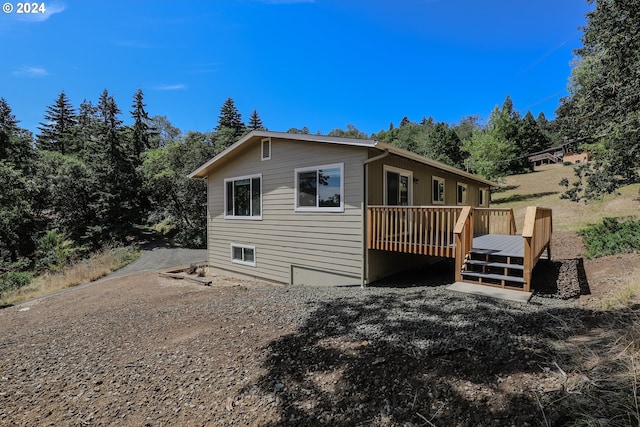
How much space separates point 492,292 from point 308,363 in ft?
12.3

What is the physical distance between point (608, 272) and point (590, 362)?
6.08m

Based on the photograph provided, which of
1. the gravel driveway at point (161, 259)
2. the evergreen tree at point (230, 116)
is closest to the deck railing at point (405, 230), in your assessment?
the gravel driveway at point (161, 259)

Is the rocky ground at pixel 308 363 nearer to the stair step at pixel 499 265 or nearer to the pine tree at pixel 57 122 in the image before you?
Answer: the stair step at pixel 499 265

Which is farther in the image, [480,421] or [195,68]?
[195,68]

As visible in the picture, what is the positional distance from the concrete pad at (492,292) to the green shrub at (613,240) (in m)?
5.67

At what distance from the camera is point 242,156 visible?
1019 centimetres

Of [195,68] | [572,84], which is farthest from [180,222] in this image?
[572,84]

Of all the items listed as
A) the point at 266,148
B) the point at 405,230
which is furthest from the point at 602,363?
the point at 266,148

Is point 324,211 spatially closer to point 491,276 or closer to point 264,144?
point 264,144

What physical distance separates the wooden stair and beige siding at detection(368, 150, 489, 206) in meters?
2.56

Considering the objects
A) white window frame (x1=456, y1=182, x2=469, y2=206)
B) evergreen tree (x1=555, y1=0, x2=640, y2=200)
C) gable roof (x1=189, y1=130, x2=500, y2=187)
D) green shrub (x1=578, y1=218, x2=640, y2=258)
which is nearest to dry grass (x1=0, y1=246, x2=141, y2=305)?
gable roof (x1=189, y1=130, x2=500, y2=187)

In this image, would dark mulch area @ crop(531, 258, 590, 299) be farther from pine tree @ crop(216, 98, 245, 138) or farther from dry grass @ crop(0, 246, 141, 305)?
pine tree @ crop(216, 98, 245, 138)

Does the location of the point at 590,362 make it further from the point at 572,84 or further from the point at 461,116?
the point at 461,116

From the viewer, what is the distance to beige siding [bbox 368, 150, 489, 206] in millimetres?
7483
